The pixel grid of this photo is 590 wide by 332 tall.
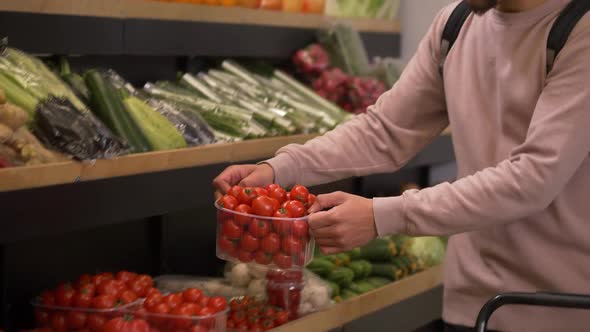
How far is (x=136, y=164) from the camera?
3.32 m

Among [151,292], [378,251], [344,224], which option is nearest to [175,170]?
[151,292]

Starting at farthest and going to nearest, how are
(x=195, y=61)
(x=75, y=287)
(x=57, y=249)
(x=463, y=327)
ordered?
(x=195, y=61), (x=57, y=249), (x=75, y=287), (x=463, y=327)

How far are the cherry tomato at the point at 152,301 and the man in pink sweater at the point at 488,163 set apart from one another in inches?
21.8

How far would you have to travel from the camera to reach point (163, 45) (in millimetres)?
4230

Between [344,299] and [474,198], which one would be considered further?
[344,299]

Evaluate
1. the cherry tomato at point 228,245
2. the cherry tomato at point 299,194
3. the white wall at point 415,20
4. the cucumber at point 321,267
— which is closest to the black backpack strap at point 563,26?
the cherry tomato at point 299,194

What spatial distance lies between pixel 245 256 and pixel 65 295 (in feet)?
2.62

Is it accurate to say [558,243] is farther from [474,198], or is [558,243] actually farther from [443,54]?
[443,54]

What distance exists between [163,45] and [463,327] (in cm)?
199

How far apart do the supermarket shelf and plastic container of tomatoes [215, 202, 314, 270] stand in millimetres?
1332

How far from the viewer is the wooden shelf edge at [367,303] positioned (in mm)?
3664

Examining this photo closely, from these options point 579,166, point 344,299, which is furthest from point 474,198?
point 344,299

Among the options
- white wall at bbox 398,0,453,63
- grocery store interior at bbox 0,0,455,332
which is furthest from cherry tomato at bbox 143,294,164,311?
white wall at bbox 398,0,453,63

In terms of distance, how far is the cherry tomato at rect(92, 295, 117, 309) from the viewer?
3.18 m
